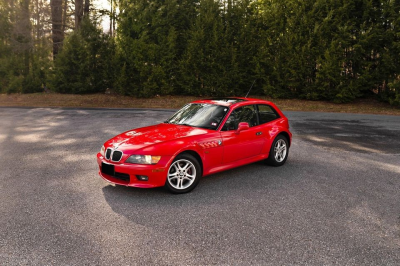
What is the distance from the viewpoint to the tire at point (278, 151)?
691 centimetres

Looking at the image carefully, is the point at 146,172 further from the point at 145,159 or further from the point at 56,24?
the point at 56,24

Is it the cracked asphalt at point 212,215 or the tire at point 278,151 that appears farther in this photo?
the tire at point 278,151

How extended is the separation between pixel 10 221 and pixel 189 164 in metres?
2.57

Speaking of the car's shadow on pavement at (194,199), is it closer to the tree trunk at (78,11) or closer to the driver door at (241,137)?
the driver door at (241,137)

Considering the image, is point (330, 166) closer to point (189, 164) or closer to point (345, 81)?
point (189, 164)

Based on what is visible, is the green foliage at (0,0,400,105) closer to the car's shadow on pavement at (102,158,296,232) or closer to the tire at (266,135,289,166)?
the tire at (266,135,289,166)

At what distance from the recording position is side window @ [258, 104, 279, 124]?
6848mm

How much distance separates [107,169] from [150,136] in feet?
2.84

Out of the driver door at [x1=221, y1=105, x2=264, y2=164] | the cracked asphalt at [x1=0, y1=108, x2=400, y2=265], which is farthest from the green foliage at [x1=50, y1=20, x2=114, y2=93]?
the driver door at [x1=221, y1=105, x2=264, y2=164]

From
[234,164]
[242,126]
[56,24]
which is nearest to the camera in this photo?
[242,126]


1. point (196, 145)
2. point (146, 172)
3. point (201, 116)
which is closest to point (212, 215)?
point (146, 172)

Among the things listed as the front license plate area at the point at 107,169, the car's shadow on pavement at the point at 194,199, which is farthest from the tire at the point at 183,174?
the front license plate area at the point at 107,169

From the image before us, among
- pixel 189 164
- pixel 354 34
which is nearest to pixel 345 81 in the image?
pixel 354 34

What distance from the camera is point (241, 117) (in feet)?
20.9
